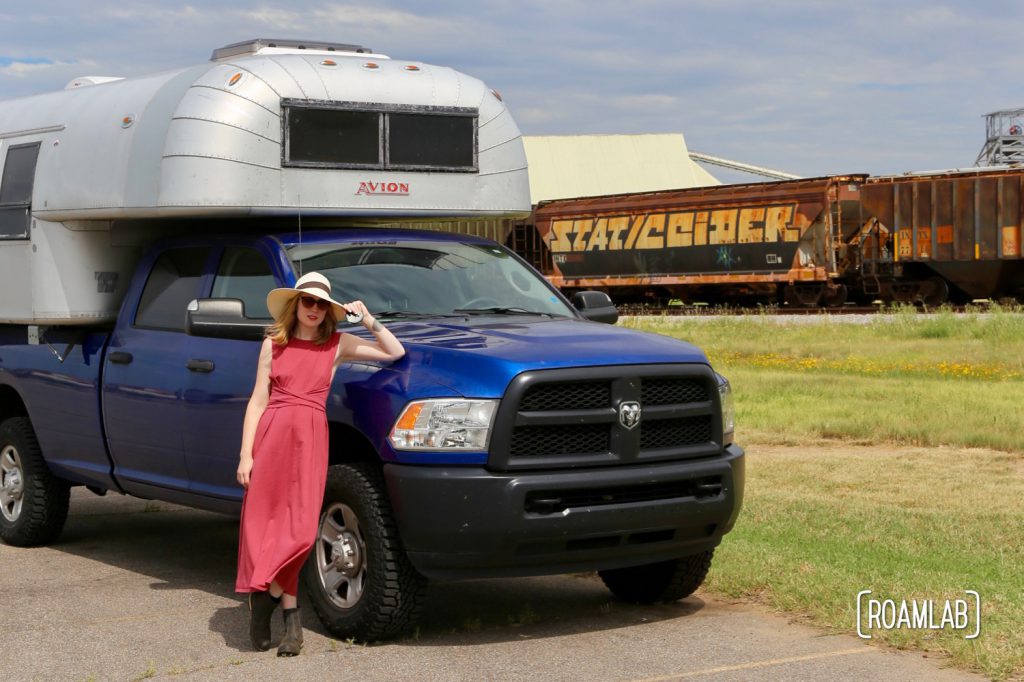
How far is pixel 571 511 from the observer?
6.14m

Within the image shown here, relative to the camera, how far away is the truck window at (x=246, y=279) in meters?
7.57

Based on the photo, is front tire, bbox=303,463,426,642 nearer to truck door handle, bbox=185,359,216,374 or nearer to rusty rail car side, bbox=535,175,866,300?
A: truck door handle, bbox=185,359,216,374

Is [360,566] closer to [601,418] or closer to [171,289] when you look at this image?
[601,418]

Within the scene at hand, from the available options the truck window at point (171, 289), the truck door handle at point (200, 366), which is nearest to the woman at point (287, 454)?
the truck door handle at point (200, 366)

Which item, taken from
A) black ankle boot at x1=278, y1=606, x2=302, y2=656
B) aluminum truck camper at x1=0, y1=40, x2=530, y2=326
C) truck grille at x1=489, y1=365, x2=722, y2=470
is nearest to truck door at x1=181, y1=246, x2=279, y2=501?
aluminum truck camper at x1=0, y1=40, x2=530, y2=326

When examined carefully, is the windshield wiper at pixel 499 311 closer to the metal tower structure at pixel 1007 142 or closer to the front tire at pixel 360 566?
the front tire at pixel 360 566

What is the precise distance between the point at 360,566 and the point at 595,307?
239 centimetres

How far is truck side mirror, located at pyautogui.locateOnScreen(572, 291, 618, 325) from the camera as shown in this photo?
26.3 ft

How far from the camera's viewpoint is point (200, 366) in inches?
294

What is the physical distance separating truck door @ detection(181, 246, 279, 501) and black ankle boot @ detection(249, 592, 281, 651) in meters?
1.02

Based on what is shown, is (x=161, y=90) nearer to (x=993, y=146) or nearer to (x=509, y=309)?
(x=509, y=309)

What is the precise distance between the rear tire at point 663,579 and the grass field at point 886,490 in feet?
1.09

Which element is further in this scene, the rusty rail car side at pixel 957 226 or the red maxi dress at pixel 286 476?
the rusty rail car side at pixel 957 226
